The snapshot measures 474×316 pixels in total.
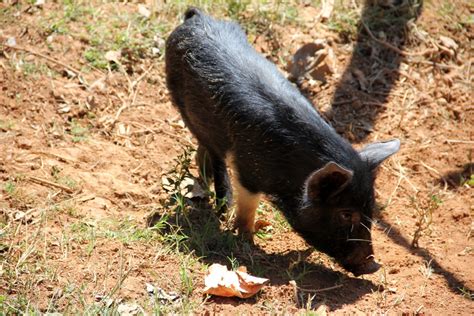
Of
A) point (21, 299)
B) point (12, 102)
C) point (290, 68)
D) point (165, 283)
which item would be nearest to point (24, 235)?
point (21, 299)

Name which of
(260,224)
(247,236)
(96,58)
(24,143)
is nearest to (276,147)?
(247,236)

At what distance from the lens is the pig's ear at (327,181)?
4.88 metres

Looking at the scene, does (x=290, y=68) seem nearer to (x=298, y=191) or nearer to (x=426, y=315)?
(x=298, y=191)

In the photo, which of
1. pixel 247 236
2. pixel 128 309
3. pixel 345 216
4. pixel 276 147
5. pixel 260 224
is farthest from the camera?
pixel 260 224

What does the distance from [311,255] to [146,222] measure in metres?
1.44

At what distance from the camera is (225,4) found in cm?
825

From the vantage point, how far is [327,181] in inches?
199

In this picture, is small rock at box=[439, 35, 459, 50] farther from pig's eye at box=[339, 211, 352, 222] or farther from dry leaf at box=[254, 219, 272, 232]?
pig's eye at box=[339, 211, 352, 222]

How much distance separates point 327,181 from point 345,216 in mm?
380

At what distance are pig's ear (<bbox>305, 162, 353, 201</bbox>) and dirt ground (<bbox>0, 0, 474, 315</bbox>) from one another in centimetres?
63

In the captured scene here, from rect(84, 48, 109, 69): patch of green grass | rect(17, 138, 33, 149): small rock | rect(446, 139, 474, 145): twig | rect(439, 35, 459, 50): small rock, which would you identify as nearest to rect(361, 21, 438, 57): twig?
rect(439, 35, 459, 50): small rock

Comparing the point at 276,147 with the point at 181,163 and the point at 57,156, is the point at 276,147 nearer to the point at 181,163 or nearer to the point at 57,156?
the point at 181,163

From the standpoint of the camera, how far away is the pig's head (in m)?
5.14

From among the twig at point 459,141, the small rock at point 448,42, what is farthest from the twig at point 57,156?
the small rock at point 448,42
